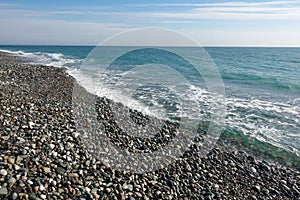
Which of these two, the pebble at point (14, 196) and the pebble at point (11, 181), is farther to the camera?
the pebble at point (11, 181)

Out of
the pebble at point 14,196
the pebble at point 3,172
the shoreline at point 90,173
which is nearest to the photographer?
the pebble at point 14,196

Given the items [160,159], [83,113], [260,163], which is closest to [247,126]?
[260,163]

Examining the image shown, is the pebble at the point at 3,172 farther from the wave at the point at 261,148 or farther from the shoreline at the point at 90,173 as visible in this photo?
the wave at the point at 261,148

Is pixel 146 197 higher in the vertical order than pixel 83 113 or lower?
lower

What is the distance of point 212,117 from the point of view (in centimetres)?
1252

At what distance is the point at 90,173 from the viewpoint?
5.46 m

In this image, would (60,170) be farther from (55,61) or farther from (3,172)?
(55,61)

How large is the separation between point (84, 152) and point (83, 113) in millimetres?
3325

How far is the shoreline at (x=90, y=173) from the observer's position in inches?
192

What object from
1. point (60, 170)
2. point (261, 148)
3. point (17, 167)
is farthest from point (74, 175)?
point (261, 148)

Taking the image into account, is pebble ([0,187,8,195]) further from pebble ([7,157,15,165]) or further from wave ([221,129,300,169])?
wave ([221,129,300,169])

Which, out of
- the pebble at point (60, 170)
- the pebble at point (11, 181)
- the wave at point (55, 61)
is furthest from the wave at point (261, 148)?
the wave at point (55, 61)

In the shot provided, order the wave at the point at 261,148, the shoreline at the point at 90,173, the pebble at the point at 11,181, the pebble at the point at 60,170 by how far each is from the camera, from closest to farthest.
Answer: the pebble at the point at 11,181
the shoreline at the point at 90,173
the pebble at the point at 60,170
the wave at the point at 261,148

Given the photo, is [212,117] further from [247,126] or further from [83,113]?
[83,113]
